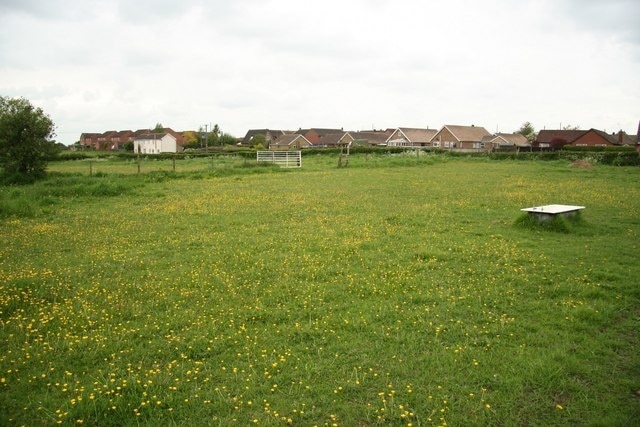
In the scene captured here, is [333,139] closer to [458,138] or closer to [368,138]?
[368,138]

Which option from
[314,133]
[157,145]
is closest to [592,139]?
[314,133]

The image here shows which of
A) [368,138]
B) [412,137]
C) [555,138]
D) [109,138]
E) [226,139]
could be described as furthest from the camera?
[109,138]

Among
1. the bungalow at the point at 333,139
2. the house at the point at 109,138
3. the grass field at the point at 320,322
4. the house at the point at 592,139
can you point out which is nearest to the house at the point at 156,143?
the house at the point at 109,138

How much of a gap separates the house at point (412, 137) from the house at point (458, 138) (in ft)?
7.05

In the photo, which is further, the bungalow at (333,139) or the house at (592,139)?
the bungalow at (333,139)

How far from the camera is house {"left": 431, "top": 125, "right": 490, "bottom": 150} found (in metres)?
90.2

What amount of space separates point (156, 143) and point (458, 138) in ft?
228

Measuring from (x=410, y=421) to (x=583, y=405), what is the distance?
2001 mm

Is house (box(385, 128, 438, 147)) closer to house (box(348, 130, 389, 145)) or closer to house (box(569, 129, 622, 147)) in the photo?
house (box(348, 130, 389, 145))

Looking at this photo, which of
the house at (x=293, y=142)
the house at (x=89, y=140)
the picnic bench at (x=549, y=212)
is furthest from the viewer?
the house at (x=89, y=140)

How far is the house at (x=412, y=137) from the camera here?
94.5m

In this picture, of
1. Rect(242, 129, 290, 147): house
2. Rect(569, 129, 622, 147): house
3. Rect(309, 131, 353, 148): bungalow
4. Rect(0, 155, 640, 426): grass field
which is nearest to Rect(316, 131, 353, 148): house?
Rect(309, 131, 353, 148): bungalow

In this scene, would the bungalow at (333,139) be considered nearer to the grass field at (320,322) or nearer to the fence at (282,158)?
the fence at (282,158)

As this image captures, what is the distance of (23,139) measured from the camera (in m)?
26.3
